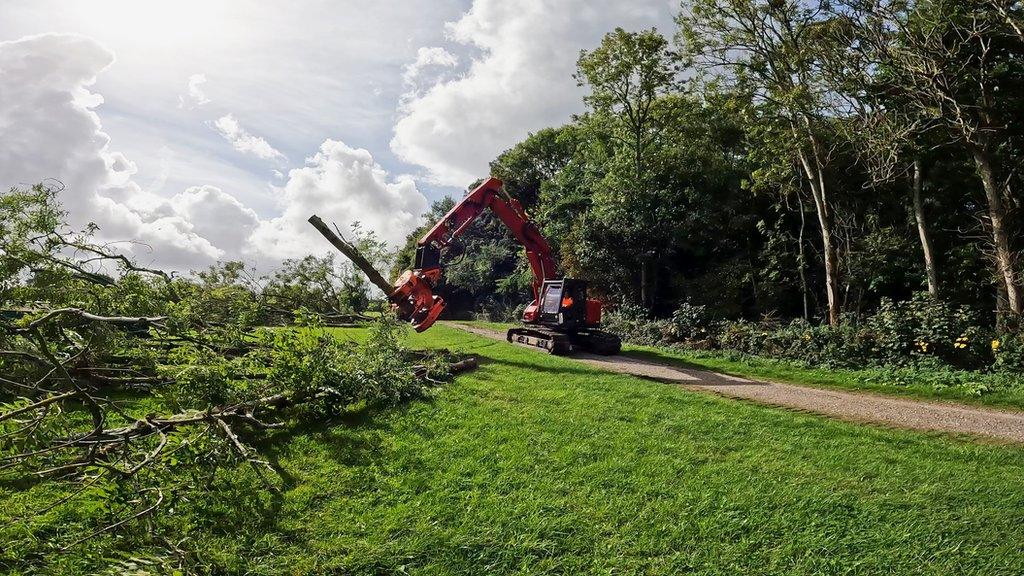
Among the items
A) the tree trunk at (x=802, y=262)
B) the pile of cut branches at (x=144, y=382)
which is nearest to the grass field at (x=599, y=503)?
the pile of cut branches at (x=144, y=382)

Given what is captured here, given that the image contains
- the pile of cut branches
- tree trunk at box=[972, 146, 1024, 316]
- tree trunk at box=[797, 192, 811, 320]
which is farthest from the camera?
tree trunk at box=[797, 192, 811, 320]

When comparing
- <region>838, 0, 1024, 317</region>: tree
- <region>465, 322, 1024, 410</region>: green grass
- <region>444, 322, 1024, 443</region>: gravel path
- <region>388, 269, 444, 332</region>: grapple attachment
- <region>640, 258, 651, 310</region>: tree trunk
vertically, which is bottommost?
<region>444, 322, 1024, 443</region>: gravel path

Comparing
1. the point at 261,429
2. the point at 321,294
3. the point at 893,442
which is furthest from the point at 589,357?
the point at 261,429

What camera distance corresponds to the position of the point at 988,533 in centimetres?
438

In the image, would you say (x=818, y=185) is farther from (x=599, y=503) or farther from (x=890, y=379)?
(x=599, y=503)

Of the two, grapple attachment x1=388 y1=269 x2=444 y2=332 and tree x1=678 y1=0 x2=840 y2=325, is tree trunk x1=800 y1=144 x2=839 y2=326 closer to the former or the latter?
tree x1=678 y1=0 x2=840 y2=325

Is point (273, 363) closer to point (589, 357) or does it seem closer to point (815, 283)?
point (589, 357)

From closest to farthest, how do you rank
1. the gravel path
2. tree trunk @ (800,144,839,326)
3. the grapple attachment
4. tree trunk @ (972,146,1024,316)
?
the gravel path
tree trunk @ (972,146,1024,316)
the grapple attachment
tree trunk @ (800,144,839,326)

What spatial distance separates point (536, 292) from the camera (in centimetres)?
1686

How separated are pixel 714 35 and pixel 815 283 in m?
9.19

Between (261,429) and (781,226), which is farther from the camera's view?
(781,226)

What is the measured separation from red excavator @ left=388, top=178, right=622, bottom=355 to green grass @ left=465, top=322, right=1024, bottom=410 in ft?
7.52

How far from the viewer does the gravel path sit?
7.58 meters

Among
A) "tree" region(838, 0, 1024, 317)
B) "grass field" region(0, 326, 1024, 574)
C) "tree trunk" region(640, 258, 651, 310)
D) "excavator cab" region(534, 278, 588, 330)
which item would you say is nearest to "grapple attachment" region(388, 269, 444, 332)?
"excavator cab" region(534, 278, 588, 330)
